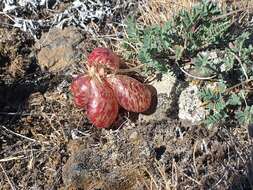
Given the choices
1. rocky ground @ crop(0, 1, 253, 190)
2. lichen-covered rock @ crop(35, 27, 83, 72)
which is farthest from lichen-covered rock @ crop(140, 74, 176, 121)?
lichen-covered rock @ crop(35, 27, 83, 72)

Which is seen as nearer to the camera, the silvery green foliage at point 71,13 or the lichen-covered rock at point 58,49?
the lichen-covered rock at point 58,49

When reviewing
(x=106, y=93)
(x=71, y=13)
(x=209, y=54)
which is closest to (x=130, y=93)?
(x=106, y=93)

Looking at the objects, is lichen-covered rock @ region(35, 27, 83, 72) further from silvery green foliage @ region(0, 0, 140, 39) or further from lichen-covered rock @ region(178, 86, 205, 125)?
lichen-covered rock @ region(178, 86, 205, 125)

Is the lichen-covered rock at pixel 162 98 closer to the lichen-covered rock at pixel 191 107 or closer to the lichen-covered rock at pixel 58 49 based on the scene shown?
the lichen-covered rock at pixel 191 107

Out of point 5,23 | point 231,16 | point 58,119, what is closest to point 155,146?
point 58,119

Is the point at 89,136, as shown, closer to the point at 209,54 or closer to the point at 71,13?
the point at 209,54

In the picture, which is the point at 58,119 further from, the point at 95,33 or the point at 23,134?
the point at 95,33

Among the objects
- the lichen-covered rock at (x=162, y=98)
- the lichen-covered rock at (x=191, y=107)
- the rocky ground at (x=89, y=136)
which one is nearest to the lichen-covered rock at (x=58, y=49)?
the rocky ground at (x=89, y=136)
